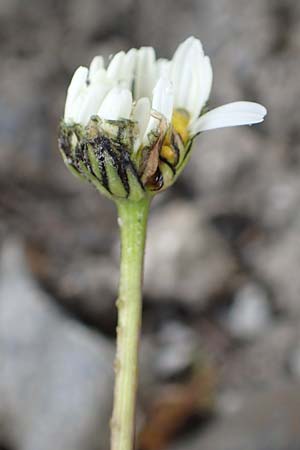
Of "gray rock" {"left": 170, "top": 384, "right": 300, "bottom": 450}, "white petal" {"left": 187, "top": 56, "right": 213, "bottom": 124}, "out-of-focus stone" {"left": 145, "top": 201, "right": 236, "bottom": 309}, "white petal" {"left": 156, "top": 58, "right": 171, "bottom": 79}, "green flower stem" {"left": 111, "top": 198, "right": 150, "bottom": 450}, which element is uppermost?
"white petal" {"left": 156, "top": 58, "right": 171, "bottom": 79}

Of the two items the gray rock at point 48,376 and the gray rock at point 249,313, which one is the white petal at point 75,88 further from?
the gray rock at point 249,313

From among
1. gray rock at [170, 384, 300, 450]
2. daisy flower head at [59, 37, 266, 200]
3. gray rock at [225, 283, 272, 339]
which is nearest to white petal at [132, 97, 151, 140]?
daisy flower head at [59, 37, 266, 200]

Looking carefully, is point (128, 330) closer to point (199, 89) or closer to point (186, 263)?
point (199, 89)

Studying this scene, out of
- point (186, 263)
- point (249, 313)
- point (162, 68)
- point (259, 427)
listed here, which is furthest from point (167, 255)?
point (162, 68)

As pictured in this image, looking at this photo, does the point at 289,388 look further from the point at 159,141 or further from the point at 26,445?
the point at 159,141

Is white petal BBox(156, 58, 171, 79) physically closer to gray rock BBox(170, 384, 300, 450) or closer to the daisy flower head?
the daisy flower head

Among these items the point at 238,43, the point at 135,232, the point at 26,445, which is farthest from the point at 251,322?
the point at 135,232

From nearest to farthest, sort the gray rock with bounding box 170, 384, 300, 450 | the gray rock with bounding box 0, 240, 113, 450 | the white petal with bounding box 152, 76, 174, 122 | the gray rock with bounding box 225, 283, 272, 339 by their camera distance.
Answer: the white petal with bounding box 152, 76, 174, 122 < the gray rock with bounding box 170, 384, 300, 450 < the gray rock with bounding box 0, 240, 113, 450 < the gray rock with bounding box 225, 283, 272, 339

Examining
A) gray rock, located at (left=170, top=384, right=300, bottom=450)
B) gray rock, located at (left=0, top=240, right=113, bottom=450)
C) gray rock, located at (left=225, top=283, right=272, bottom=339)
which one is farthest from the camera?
gray rock, located at (left=225, top=283, right=272, bottom=339)
